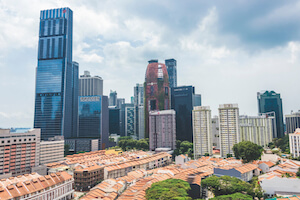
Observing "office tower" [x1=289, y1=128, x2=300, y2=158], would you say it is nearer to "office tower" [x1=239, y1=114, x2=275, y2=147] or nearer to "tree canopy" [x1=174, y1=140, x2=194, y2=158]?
"office tower" [x1=239, y1=114, x2=275, y2=147]

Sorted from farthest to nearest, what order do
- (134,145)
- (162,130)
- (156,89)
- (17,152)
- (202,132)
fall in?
(156,89), (134,145), (162,130), (202,132), (17,152)

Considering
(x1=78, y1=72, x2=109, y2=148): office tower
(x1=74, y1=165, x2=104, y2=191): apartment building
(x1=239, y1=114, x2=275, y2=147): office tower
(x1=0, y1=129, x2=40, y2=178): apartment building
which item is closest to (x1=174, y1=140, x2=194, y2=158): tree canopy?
(x1=239, y1=114, x2=275, y2=147): office tower

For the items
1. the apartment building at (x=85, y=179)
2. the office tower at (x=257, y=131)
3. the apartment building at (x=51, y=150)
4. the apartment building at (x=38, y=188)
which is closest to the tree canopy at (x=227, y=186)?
the apartment building at (x=38, y=188)

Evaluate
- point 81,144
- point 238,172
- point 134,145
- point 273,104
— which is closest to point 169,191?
point 238,172

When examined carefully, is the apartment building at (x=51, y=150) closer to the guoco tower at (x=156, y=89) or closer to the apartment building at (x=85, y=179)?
the apartment building at (x=85, y=179)

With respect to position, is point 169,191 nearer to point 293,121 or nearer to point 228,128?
point 228,128

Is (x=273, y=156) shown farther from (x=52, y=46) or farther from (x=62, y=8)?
(x=62, y=8)
